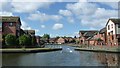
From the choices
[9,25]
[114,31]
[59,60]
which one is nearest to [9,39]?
[9,25]

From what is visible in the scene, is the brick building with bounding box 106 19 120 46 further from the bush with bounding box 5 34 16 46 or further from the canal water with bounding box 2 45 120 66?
the bush with bounding box 5 34 16 46

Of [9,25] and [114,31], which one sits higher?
[9,25]

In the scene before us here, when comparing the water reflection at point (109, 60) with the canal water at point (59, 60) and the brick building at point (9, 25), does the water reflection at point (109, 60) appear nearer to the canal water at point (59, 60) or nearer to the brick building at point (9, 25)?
the canal water at point (59, 60)

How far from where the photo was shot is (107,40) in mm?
91625

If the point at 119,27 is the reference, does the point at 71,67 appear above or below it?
below

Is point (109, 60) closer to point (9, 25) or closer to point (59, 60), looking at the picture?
point (59, 60)

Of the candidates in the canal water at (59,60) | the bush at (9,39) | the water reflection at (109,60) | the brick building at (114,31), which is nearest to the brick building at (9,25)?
the bush at (9,39)

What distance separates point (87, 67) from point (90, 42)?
87707 mm

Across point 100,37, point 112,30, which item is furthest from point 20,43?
point 100,37

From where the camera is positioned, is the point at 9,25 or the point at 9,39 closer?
the point at 9,39

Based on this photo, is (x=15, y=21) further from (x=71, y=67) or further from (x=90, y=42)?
(x=71, y=67)

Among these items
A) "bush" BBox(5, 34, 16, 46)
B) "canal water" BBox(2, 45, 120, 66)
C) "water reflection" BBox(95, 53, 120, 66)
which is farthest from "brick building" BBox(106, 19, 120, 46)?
"water reflection" BBox(95, 53, 120, 66)

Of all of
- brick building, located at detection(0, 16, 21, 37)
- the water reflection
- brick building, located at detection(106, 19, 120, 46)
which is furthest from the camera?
brick building, located at detection(0, 16, 21, 37)

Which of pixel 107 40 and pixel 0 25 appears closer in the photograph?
pixel 0 25
